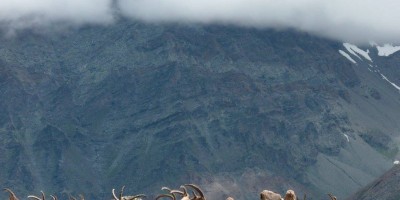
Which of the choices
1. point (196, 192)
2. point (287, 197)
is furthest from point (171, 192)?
point (287, 197)

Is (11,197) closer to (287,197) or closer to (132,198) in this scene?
(132,198)

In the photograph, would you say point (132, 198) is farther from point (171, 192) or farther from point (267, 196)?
point (267, 196)

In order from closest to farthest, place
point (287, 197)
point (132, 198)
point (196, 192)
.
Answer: point (287, 197)
point (196, 192)
point (132, 198)

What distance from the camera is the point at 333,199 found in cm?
3909

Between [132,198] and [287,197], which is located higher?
[287,197]

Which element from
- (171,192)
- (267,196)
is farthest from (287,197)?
(171,192)

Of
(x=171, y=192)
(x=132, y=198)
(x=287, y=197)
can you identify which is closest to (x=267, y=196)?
(x=287, y=197)

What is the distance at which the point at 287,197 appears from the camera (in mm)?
37594

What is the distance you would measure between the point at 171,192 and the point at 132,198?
15.6 ft

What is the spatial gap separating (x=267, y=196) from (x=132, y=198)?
7640 millimetres

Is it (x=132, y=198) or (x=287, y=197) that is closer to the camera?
(x=287, y=197)

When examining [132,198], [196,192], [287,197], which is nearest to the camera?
[287,197]

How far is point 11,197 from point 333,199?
11.2 m

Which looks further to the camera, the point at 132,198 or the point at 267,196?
the point at 132,198
